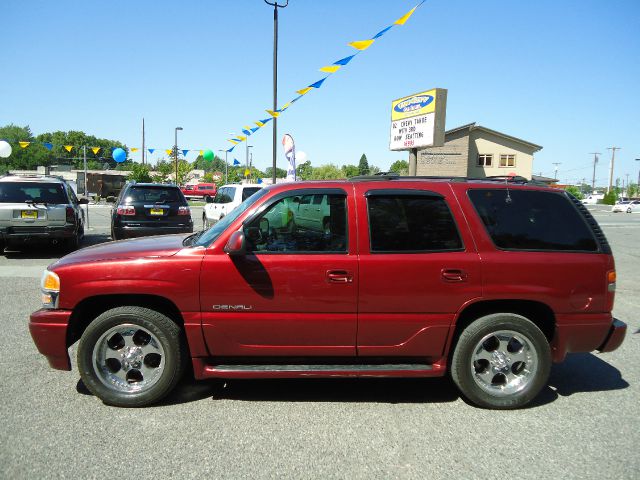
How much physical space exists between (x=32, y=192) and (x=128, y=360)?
858 cm

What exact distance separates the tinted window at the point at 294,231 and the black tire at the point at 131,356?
902 millimetres

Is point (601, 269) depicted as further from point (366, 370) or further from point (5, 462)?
point (5, 462)

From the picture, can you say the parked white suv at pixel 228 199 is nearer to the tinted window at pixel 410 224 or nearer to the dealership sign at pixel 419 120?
the dealership sign at pixel 419 120

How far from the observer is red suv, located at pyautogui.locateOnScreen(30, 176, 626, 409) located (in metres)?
3.40

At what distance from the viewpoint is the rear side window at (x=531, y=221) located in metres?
3.65

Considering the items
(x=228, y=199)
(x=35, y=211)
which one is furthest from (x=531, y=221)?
(x=228, y=199)

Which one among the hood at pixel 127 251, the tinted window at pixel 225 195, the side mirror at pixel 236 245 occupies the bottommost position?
the hood at pixel 127 251

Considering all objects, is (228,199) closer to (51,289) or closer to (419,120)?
(419,120)

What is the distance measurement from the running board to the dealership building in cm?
4487

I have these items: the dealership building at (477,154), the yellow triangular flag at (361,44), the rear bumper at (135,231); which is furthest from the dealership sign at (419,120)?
the dealership building at (477,154)

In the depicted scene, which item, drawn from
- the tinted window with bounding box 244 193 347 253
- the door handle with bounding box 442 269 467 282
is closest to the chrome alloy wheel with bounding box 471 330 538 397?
the door handle with bounding box 442 269 467 282

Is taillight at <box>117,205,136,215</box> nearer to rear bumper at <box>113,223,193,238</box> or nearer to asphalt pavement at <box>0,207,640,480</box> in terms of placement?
rear bumper at <box>113,223,193,238</box>

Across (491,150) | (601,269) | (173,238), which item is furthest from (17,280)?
(491,150)

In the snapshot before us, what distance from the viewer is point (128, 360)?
351cm
